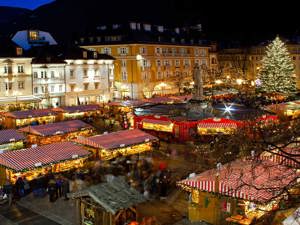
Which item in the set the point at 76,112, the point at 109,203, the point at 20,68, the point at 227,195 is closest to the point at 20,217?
the point at 109,203

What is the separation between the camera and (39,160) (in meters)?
18.9

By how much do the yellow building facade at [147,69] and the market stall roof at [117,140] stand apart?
3490 centimetres

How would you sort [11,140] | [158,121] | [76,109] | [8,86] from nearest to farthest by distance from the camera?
[11,140]
[158,121]
[76,109]
[8,86]

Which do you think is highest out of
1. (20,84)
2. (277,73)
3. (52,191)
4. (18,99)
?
(277,73)

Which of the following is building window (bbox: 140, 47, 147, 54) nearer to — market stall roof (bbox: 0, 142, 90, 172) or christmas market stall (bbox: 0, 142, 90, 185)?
market stall roof (bbox: 0, 142, 90, 172)

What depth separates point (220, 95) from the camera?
48.8 meters

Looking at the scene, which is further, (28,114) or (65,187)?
(28,114)

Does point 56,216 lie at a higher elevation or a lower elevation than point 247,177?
lower

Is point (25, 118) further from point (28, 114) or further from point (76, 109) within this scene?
Result: point (76, 109)

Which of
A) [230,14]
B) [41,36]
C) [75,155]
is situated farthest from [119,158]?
[230,14]

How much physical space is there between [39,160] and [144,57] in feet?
138

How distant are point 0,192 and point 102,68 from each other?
37.7m

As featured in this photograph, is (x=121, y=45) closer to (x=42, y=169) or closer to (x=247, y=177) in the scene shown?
(x=42, y=169)

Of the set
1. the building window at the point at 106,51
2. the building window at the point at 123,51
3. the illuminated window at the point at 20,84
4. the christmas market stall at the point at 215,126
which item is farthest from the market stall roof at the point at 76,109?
the building window at the point at 106,51
